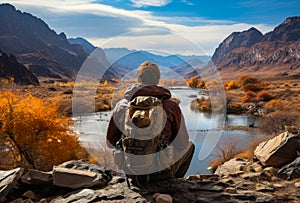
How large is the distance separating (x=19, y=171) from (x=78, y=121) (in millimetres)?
34116

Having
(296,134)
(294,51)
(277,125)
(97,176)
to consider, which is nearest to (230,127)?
(277,125)

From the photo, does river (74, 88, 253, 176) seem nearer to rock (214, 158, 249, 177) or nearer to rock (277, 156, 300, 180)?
rock (214, 158, 249, 177)

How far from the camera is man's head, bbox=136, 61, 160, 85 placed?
5.20 meters

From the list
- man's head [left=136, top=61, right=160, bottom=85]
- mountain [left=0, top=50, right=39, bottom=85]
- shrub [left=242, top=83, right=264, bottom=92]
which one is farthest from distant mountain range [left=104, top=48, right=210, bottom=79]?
mountain [left=0, top=50, right=39, bottom=85]

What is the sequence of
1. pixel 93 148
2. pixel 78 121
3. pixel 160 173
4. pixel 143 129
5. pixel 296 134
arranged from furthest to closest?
pixel 78 121, pixel 93 148, pixel 296 134, pixel 160 173, pixel 143 129

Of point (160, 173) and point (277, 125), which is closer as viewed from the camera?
point (160, 173)

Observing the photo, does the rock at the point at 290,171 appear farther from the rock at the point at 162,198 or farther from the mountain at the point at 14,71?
the mountain at the point at 14,71

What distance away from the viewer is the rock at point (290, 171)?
6695 mm

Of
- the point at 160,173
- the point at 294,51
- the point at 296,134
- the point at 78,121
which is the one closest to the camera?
the point at 160,173

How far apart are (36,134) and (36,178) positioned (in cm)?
2101

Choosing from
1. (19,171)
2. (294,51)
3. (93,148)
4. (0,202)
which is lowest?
(93,148)

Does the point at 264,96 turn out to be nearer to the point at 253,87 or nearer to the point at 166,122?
the point at 253,87

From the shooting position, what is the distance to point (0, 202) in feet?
16.4

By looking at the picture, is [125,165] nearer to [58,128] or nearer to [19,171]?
[19,171]
